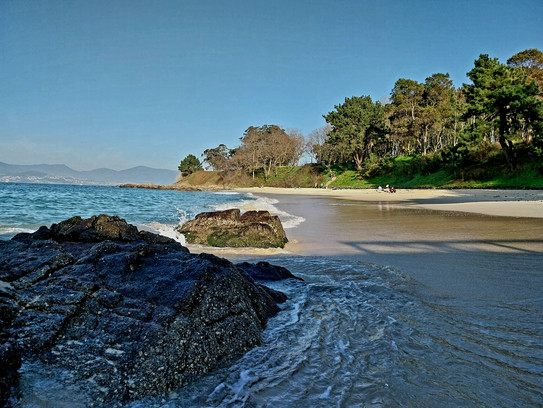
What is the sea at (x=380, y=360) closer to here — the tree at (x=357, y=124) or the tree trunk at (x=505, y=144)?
the tree trunk at (x=505, y=144)

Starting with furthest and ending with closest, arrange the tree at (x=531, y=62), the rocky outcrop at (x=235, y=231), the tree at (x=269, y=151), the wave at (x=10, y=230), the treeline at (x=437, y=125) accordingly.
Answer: the tree at (x=269, y=151), the tree at (x=531, y=62), the treeline at (x=437, y=125), the wave at (x=10, y=230), the rocky outcrop at (x=235, y=231)

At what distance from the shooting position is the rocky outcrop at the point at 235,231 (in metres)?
9.33

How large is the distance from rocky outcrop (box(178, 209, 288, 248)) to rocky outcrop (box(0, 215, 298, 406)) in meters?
5.29

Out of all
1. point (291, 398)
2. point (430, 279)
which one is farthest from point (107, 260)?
point (430, 279)

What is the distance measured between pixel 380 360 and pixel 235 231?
Result: 6.98m

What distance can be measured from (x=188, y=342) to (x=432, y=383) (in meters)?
2.00

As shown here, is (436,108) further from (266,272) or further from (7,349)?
(7,349)

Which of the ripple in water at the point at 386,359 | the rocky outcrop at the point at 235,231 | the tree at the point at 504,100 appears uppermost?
the tree at the point at 504,100

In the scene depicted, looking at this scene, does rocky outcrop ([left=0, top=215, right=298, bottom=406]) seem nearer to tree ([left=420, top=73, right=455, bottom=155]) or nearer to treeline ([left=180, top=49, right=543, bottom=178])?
treeline ([left=180, top=49, right=543, bottom=178])

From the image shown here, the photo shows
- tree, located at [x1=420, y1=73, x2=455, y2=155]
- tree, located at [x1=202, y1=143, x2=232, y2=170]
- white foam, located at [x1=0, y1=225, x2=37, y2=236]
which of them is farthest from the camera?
tree, located at [x1=202, y1=143, x2=232, y2=170]

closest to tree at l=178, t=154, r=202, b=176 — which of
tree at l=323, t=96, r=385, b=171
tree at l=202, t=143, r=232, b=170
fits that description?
tree at l=202, t=143, r=232, b=170

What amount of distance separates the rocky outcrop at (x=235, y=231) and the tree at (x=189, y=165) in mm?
110671

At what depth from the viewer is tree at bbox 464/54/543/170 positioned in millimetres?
27938

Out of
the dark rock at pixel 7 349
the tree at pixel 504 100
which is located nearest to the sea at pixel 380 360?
the dark rock at pixel 7 349
